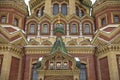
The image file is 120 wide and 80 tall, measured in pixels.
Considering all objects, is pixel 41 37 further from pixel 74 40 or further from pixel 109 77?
pixel 109 77

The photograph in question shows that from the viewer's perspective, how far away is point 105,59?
26547 mm

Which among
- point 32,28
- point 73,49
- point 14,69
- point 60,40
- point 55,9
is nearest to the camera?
point 60,40

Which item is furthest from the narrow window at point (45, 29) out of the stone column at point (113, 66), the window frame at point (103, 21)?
the stone column at point (113, 66)

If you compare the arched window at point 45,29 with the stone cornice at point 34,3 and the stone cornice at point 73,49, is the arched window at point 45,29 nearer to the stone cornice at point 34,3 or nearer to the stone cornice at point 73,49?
the stone cornice at point 73,49

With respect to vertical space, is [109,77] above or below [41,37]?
below

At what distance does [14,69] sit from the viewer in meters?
26.4

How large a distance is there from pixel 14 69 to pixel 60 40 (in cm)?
551

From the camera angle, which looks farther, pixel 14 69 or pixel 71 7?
pixel 71 7

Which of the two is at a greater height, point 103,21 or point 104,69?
point 103,21

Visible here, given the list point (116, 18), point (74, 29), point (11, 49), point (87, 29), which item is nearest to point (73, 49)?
point (74, 29)

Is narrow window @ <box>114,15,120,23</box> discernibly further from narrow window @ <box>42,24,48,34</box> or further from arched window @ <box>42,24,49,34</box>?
narrow window @ <box>42,24,48,34</box>

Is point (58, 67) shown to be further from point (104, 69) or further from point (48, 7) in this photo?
point (48, 7)

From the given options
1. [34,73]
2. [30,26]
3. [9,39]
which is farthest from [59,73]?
[30,26]

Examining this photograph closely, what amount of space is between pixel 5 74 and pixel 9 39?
417cm
